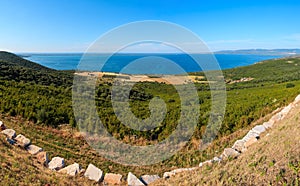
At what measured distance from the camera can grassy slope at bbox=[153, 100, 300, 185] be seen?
5887mm

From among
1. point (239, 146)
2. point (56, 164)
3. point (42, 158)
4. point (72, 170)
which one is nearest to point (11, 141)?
point (42, 158)

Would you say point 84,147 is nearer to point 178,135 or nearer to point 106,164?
point 106,164

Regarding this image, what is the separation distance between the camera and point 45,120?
14.8 metres

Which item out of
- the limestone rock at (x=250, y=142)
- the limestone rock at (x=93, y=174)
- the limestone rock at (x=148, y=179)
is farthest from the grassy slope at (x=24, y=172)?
the limestone rock at (x=250, y=142)

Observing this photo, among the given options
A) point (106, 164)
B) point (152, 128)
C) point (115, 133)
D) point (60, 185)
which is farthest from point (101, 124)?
point (60, 185)

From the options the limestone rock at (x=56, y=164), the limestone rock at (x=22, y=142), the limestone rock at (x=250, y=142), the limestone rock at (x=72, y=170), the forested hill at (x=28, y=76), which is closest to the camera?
the limestone rock at (x=72, y=170)

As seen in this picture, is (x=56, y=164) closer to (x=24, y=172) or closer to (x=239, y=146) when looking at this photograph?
(x=24, y=172)

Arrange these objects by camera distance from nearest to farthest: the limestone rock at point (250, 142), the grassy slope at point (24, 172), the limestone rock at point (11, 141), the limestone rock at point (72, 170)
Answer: the grassy slope at point (24, 172)
the limestone rock at point (72, 170)
the limestone rock at point (11, 141)
the limestone rock at point (250, 142)

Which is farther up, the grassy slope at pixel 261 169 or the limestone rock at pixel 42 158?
the grassy slope at pixel 261 169

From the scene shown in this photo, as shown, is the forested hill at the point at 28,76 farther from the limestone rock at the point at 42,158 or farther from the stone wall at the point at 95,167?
the limestone rock at the point at 42,158

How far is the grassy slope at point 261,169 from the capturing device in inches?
232

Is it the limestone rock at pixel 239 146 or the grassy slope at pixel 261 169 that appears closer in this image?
the grassy slope at pixel 261 169

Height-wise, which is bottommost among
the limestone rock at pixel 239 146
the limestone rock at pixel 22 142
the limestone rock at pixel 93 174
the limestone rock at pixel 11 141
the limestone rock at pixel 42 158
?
the limestone rock at pixel 93 174

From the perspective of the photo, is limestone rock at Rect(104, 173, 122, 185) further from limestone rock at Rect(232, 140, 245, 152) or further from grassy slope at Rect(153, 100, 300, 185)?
limestone rock at Rect(232, 140, 245, 152)
